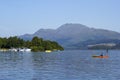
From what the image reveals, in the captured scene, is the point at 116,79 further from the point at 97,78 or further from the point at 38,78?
the point at 38,78

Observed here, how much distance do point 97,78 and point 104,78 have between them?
3.57ft

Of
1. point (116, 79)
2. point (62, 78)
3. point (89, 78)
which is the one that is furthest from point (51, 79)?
point (116, 79)

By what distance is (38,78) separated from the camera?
53062 mm

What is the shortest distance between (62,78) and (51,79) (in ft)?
7.15

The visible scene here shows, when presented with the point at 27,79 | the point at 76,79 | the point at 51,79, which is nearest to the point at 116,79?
the point at 76,79

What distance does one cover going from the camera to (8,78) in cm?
5284

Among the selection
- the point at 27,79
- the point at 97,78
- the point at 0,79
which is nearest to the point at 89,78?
the point at 97,78

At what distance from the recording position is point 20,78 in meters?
53.1

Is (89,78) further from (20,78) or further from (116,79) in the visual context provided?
(20,78)

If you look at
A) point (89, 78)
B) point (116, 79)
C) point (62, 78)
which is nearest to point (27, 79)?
point (62, 78)

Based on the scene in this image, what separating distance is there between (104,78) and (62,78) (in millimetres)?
6324

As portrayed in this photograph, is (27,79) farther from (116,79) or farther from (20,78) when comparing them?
(116,79)

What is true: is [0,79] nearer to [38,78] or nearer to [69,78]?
[38,78]

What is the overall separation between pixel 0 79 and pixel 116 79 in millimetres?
16855
